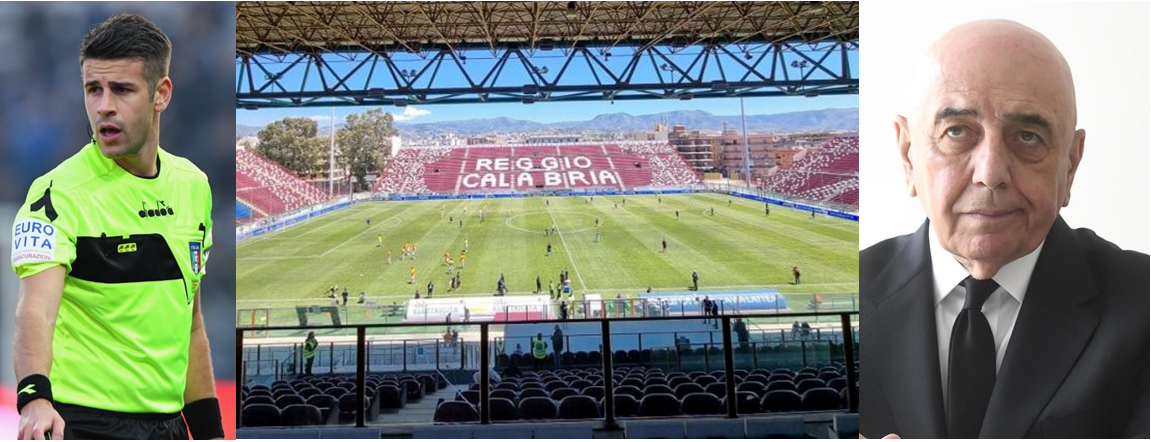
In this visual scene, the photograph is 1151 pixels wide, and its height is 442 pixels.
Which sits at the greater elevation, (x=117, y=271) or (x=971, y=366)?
(x=117, y=271)

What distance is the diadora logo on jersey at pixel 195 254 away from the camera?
3.41 m

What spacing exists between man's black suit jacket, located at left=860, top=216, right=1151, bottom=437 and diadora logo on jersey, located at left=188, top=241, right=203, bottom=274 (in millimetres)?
3290

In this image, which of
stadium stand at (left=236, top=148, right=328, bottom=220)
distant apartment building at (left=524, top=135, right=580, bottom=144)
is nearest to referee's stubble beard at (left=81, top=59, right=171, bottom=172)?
stadium stand at (left=236, top=148, right=328, bottom=220)

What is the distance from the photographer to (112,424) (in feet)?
10.4

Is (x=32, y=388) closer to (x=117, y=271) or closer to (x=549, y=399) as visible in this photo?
(x=117, y=271)

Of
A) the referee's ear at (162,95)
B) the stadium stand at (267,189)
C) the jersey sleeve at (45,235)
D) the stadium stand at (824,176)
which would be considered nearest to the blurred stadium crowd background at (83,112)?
the referee's ear at (162,95)

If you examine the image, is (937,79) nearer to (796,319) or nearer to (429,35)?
(796,319)

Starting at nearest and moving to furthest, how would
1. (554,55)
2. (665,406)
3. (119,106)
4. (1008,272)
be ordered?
1. (119,106)
2. (1008,272)
3. (665,406)
4. (554,55)

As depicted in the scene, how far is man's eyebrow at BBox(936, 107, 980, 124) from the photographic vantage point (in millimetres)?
3393

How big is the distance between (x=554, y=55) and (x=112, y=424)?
12.0 feet

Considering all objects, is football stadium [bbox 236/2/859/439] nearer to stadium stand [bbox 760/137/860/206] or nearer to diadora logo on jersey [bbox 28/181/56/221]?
stadium stand [bbox 760/137/860/206]

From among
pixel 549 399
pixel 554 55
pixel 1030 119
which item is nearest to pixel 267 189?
pixel 554 55

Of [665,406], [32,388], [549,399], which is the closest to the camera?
[32,388]

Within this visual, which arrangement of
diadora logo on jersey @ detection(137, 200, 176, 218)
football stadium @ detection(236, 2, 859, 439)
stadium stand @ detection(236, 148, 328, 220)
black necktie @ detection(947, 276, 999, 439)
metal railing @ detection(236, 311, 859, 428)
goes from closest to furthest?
diadora logo on jersey @ detection(137, 200, 176, 218) < black necktie @ detection(947, 276, 999, 439) < metal railing @ detection(236, 311, 859, 428) < football stadium @ detection(236, 2, 859, 439) < stadium stand @ detection(236, 148, 328, 220)
